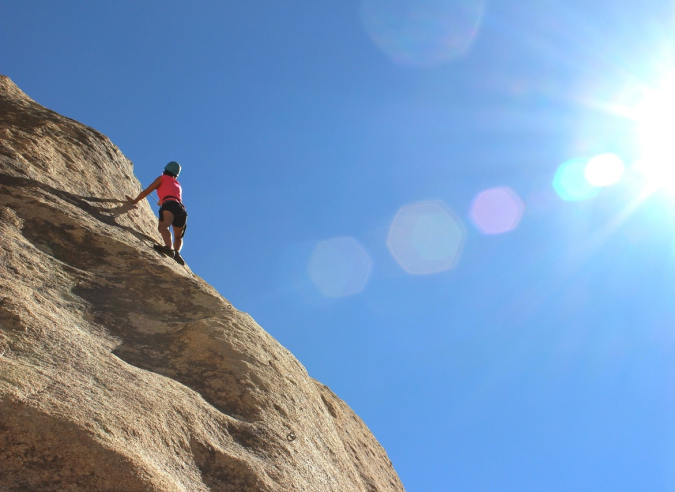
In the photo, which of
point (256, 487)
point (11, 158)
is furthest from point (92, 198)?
point (256, 487)

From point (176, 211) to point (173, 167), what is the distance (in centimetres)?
91

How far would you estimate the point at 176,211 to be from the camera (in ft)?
33.8

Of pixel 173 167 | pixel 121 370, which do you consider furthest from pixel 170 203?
pixel 121 370

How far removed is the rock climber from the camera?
995cm

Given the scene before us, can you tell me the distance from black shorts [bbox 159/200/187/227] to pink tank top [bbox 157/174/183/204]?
12cm

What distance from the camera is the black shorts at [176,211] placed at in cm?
1015

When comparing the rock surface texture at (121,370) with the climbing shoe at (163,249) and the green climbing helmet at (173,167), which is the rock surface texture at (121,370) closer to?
the climbing shoe at (163,249)

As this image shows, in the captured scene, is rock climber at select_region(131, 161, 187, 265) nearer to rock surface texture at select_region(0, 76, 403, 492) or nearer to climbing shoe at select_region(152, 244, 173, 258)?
rock surface texture at select_region(0, 76, 403, 492)

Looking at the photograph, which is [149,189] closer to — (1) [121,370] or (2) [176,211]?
(2) [176,211]

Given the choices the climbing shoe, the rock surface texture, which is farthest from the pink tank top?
the climbing shoe

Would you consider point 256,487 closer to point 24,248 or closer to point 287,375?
point 287,375

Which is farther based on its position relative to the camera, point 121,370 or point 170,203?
point 170,203

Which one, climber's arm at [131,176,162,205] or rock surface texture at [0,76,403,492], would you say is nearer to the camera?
rock surface texture at [0,76,403,492]

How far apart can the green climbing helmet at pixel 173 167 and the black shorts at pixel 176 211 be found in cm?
66
